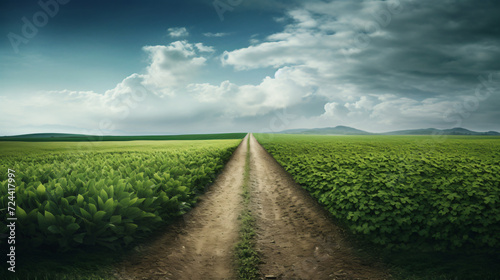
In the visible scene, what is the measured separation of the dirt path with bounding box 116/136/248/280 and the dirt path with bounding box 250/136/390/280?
0.92m

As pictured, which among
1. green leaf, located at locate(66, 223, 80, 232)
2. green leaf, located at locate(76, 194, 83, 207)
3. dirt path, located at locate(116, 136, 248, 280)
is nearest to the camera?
green leaf, located at locate(66, 223, 80, 232)

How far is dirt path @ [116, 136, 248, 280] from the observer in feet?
16.6

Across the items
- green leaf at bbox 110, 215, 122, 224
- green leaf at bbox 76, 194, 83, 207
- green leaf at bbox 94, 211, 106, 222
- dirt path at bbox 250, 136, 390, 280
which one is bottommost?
dirt path at bbox 250, 136, 390, 280

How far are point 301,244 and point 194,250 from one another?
2990mm

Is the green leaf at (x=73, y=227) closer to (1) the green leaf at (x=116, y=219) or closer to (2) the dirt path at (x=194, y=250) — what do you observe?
(1) the green leaf at (x=116, y=219)

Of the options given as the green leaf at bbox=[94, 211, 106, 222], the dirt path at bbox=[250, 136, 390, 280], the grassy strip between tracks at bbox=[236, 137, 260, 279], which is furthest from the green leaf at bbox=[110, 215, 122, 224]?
the dirt path at bbox=[250, 136, 390, 280]

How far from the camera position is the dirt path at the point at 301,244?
5.23 metres

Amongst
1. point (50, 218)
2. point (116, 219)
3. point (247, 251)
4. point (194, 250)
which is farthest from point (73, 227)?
point (247, 251)

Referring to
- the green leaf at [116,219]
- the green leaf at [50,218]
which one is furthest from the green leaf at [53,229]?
the green leaf at [116,219]

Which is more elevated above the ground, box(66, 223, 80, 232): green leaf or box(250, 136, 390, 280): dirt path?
box(66, 223, 80, 232): green leaf

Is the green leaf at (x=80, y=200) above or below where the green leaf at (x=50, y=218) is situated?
above

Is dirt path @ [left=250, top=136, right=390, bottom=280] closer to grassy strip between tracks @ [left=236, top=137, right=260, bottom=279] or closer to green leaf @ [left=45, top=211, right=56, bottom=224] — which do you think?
grassy strip between tracks @ [left=236, top=137, right=260, bottom=279]

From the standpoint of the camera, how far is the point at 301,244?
657 centimetres

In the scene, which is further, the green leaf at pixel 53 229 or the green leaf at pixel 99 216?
the green leaf at pixel 99 216
